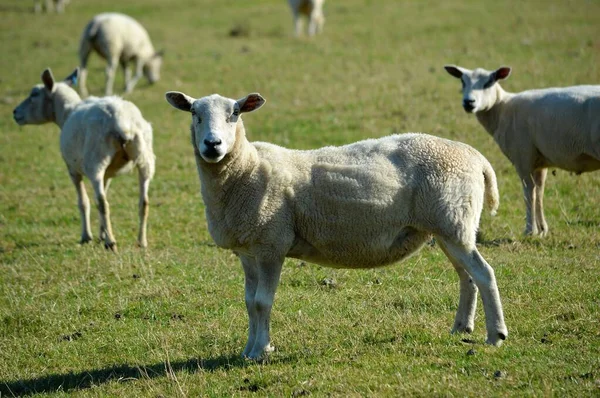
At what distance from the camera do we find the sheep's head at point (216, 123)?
6762 mm

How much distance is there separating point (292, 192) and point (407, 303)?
1911mm

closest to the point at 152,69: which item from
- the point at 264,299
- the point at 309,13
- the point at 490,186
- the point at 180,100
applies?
the point at 309,13

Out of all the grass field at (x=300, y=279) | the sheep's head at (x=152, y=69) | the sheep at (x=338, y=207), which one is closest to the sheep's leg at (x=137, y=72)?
the sheep's head at (x=152, y=69)

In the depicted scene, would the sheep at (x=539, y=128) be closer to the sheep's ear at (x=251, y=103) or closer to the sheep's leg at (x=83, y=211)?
the sheep's ear at (x=251, y=103)

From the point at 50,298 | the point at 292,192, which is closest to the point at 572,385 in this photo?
the point at 292,192

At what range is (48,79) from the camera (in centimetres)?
1370

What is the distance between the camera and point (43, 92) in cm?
1388

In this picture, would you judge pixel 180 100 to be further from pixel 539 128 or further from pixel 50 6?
pixel 50 6

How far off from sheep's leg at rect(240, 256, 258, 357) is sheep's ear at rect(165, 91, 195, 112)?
4.89 ft

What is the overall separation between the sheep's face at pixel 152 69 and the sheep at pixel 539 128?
12518 mm

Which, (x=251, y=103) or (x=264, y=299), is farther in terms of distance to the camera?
(x=251, y=103)

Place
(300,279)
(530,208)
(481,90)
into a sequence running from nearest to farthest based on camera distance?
(300,279) < (530,208) < (481,90)

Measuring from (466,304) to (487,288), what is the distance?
1.65ft

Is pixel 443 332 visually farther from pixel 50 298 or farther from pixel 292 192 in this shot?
pixel 50 298
